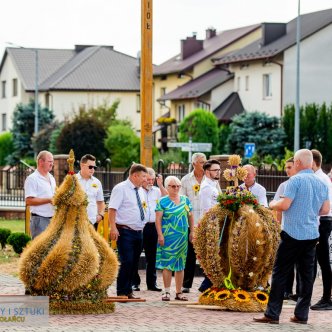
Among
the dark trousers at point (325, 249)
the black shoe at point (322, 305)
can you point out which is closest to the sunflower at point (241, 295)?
A: the black shoe at point (322, 305)

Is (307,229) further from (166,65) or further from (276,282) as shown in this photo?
(166,65)

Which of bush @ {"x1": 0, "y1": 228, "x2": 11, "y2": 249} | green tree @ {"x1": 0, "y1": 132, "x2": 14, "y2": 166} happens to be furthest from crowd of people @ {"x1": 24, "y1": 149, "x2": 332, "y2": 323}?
green tree @ {"x1": 0, "y1": 132, "x2": 14, "y2": 166}

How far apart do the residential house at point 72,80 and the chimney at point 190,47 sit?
6.71 meters

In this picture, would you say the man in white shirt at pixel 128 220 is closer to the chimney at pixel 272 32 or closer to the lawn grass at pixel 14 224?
the lawn grass at pixel 14 224

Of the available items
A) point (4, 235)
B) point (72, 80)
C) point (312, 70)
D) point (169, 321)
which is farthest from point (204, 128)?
point (169, 321)

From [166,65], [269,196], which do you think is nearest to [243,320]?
[269,196]

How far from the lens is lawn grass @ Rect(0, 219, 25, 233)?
31003 millimetres

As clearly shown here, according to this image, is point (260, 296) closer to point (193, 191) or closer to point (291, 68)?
point (193, 191)

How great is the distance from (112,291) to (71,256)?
9.55ft

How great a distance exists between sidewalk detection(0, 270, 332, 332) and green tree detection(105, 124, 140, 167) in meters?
53.4

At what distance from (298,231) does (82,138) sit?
5595cm

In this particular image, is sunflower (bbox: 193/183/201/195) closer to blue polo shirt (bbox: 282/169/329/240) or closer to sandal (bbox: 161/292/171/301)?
sandal (bbox: 161/292/171/301)

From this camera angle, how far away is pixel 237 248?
14781 mm

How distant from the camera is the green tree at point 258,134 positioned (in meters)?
63.8
